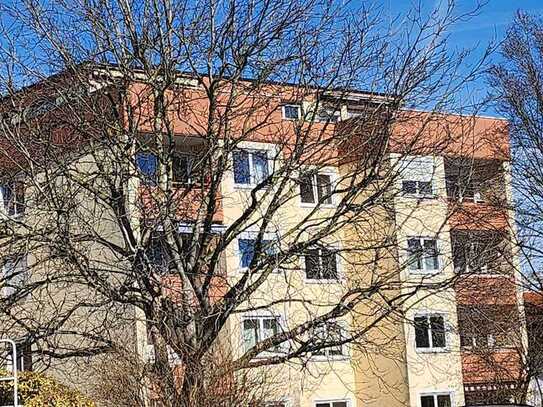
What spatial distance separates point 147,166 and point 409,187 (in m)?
4.41

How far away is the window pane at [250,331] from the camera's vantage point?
2137 centimetres

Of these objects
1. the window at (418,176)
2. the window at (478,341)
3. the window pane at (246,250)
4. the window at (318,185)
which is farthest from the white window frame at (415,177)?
the window at (478,341)

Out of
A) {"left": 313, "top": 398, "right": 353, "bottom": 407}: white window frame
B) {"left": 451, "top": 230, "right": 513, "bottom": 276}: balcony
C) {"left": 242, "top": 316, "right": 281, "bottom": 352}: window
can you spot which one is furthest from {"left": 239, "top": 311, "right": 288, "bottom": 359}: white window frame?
A: {"left": 313, "top": 398, "right": 353, "bottom": 407}: white window frame

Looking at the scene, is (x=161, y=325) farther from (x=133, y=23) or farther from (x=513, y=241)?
(x=513, y=241)

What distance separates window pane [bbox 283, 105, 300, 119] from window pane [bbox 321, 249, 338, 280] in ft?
7.62

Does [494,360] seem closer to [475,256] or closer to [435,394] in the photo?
[435,394]

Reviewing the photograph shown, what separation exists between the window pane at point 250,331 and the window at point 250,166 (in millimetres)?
2684

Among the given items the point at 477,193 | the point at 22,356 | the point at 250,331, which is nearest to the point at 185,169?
the point at 22,356

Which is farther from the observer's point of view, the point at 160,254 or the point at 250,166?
the point at 250,166

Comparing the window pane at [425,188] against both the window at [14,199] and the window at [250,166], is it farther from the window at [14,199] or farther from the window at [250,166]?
the window at [14,199]

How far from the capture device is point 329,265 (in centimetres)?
1866

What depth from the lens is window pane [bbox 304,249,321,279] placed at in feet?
59.2

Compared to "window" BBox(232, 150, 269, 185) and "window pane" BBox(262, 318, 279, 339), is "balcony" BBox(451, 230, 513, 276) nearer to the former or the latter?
"window pane" BBox(262, 318, 279, 339)

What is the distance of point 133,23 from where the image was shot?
56.4 ft
